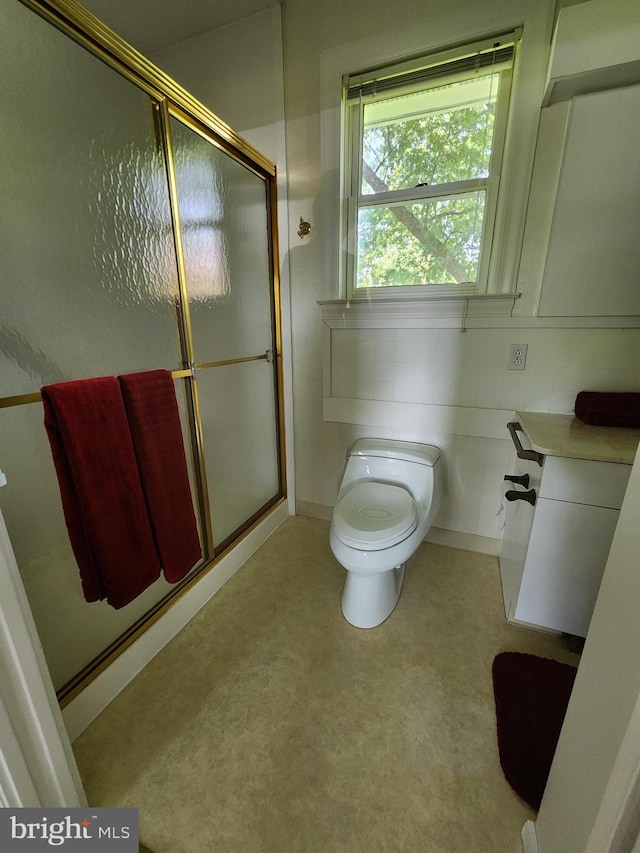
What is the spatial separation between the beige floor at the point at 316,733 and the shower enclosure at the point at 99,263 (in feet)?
0.88

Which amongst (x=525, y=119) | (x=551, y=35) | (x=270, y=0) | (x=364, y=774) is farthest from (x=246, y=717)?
(x=270, y=0)

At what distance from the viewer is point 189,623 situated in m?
1.46

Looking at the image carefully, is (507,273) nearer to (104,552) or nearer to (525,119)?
(525,119)

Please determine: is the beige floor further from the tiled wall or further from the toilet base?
the tiled wall

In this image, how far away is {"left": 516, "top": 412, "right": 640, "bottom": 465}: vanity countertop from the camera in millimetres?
1097

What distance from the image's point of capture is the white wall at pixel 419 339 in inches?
54.3

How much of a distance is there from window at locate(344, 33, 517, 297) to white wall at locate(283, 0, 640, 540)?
0.10 m

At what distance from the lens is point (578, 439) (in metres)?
1.22

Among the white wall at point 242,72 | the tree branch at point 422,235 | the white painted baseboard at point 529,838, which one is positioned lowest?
the white painted baseboard at point 529,838

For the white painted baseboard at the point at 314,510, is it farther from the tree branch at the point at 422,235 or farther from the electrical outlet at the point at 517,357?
the tree branch at the point at 422,235

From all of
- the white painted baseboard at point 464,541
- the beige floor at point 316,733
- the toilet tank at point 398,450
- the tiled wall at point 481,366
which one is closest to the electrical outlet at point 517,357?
the tiled wall at point 481,366

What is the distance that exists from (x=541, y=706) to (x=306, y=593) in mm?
924

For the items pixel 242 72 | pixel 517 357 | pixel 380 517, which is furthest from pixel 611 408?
pixel 242 72

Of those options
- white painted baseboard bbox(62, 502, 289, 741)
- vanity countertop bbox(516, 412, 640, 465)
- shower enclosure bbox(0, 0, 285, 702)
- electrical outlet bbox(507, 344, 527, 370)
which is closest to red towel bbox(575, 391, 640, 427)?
vanity countertop bbox(516, 412, 640, 465)
